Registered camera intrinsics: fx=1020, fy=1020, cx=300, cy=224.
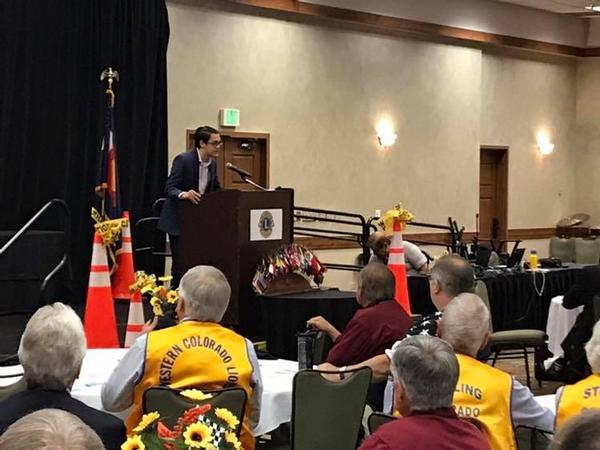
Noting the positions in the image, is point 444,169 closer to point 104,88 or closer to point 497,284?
point 497,284

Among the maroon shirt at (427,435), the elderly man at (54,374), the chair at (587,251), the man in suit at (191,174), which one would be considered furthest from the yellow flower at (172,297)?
the chair at (587,251)

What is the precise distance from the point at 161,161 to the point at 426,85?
16.4 feet

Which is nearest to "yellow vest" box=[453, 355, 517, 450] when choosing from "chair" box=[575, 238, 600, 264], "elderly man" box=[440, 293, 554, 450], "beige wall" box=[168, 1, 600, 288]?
"elderly man" box=[440, 293, 554, 450]

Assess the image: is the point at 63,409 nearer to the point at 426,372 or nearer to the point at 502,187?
the point at 426,372

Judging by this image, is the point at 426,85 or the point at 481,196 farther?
the point at 481,196

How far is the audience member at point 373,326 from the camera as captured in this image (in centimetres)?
497

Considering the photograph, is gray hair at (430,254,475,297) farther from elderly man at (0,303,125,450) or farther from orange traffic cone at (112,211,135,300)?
orange traffic cone at (112,211,135,300)

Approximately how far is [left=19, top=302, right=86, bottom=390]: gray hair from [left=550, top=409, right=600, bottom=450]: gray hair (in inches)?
78.8

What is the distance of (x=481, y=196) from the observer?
16.2 m

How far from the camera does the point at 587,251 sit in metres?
15.6

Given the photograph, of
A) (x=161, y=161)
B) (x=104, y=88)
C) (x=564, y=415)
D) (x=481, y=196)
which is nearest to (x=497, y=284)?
(x=161, y=161)

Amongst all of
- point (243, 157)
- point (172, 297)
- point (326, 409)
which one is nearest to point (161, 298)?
point (172, 297)

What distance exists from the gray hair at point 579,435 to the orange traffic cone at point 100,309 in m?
5.03

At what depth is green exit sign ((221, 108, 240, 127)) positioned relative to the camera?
11844 millimetres
